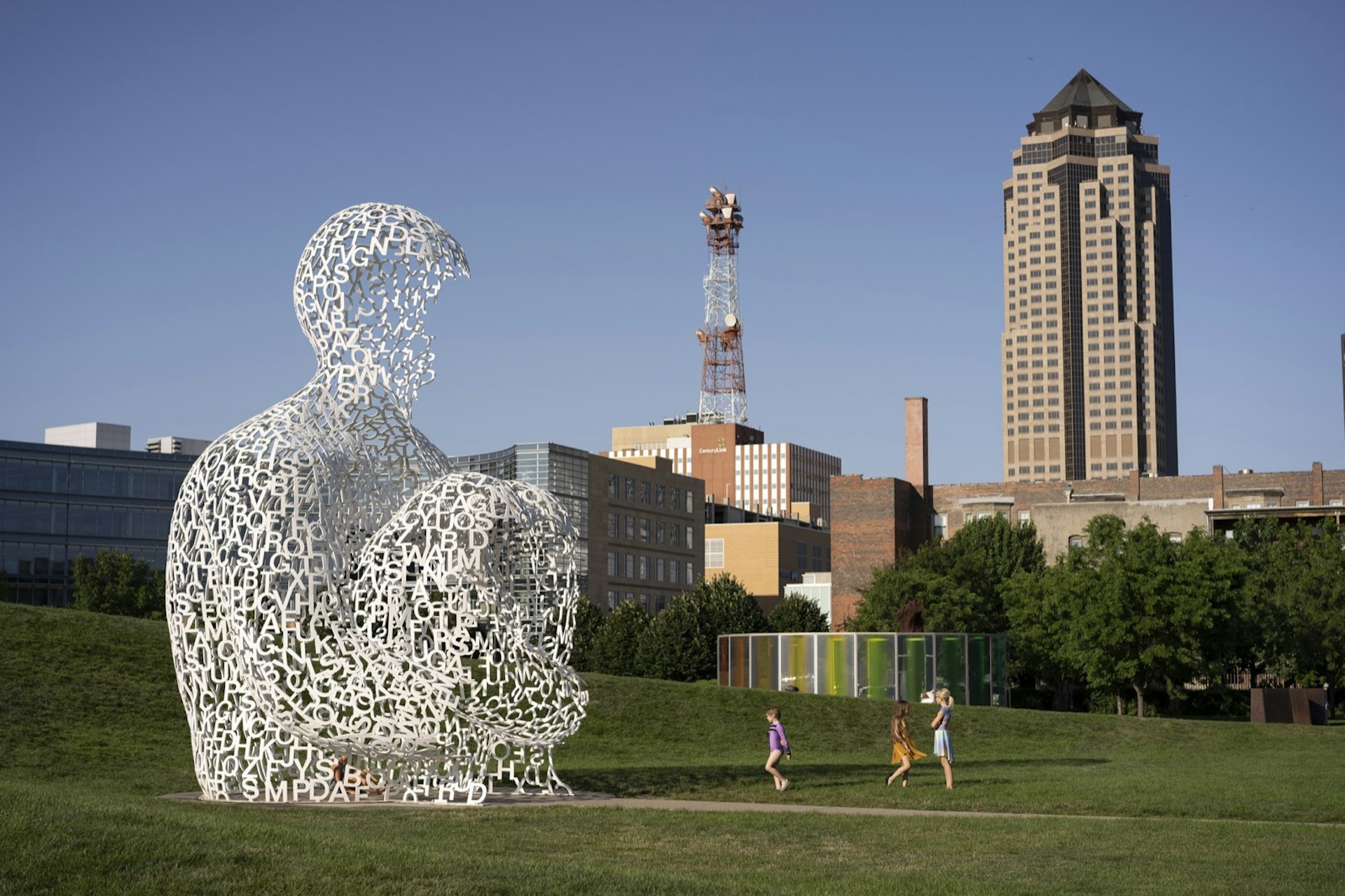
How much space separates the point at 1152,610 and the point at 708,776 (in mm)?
30377

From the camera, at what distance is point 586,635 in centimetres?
7362

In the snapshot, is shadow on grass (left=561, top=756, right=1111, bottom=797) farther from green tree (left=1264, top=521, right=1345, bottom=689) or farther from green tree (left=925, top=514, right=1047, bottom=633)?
green tree (left=925, top=514, right=1047, bottom=633)

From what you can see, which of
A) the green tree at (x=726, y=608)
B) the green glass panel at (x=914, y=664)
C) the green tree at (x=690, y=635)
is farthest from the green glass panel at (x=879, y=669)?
the green tree at (x=726, y=608)

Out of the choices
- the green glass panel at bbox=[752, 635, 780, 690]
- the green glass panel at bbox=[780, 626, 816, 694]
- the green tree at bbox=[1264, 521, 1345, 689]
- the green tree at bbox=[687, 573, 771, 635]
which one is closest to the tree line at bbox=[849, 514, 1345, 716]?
the green tree at bbox=[1264, 521, 1345, 689]

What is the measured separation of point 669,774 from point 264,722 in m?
7.24

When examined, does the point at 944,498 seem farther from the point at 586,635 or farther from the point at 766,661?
the point at 766,661

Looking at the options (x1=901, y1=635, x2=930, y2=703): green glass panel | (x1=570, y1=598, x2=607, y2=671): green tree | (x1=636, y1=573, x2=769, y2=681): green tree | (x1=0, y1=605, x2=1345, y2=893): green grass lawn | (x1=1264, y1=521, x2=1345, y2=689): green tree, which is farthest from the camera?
(x1=570, y1=598, x2=607, y2=671): green tree

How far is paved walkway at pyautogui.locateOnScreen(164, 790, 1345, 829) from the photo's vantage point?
1881 centimetres

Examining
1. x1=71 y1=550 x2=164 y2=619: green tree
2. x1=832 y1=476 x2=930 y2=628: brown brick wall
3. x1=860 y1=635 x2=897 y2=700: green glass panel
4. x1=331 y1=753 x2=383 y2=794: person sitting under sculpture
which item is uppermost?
x1=832 y1=476 x2=930 y2=628: brown brick wall

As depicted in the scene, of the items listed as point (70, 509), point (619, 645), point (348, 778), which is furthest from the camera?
point (70, 509)

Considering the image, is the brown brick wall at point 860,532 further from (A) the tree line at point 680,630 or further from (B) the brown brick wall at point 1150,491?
(A) the tree line at point 680,630

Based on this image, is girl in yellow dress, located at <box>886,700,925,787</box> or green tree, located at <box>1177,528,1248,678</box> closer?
girl in yellow dress, located at <box>886,700,925,787</box>

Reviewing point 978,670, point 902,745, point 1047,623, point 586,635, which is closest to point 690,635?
point 586,635

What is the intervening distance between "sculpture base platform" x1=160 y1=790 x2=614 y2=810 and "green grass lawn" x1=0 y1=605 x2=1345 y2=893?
0.55 m
